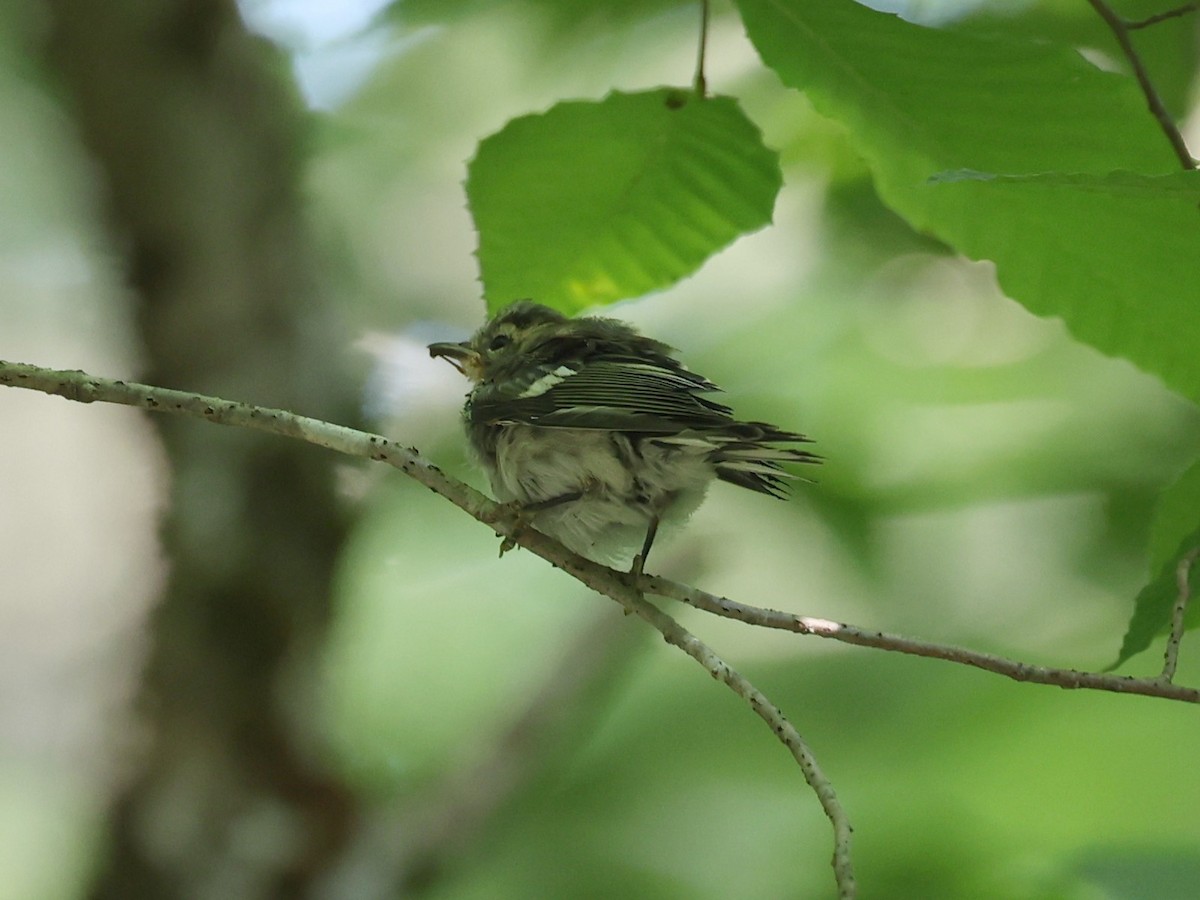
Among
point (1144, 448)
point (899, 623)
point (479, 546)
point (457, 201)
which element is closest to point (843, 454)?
point (899, 623)

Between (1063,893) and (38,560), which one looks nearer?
(1063,893)

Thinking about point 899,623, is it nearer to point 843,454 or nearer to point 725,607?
point 843,454

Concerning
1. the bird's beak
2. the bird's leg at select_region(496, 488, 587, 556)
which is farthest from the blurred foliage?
the bird's leg at select_region(496, 488, 587, 556)

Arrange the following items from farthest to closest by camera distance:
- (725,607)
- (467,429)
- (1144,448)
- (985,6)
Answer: (1144,448) < (985,6) < (467,429) < (725,607)

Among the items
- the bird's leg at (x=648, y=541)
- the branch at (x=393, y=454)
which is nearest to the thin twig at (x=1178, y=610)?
the branch at (x=393, y=454)

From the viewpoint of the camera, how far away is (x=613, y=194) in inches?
49.1

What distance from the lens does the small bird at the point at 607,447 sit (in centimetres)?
120

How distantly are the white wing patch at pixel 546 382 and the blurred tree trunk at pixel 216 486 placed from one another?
0.83m

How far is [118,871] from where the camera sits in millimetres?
2047

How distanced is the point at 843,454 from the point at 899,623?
498mm

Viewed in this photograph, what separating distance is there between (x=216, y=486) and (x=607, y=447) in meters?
1.09

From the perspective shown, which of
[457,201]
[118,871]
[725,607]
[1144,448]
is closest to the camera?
[725,607]

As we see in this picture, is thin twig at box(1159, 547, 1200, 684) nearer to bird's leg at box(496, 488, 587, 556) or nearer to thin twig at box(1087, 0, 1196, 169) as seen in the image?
thin twig at box(1087, 0, 1196, 169)

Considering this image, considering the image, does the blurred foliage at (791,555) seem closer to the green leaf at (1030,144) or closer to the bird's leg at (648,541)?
the bird's leg at (648,541)
